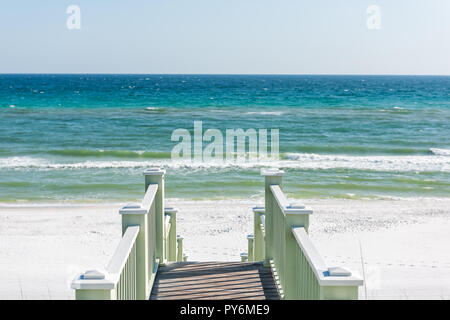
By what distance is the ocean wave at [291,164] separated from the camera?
22.6 metres

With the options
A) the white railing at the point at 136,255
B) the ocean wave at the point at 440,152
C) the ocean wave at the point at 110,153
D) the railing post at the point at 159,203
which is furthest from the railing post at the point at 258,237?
the ocean wave at the point at 440,152

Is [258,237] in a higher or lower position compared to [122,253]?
lower

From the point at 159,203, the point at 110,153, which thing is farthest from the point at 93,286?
the point at 110,153

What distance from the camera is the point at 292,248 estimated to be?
4559 mm

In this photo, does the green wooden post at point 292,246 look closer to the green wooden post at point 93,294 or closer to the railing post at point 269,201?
the railing post at point 269,201

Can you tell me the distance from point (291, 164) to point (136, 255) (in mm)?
19294

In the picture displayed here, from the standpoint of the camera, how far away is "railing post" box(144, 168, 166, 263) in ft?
19.9

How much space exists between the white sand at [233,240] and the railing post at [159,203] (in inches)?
88.1

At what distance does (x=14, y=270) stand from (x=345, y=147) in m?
21.1

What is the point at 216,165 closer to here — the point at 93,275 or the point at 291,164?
the point at 291,164

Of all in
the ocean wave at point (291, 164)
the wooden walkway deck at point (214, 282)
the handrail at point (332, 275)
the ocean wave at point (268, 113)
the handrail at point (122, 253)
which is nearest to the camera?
the handrail at point (332, 275)

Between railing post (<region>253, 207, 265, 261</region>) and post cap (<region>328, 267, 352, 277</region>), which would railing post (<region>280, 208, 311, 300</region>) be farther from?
railing post (<region>253, 207, 265, 261</region>)
